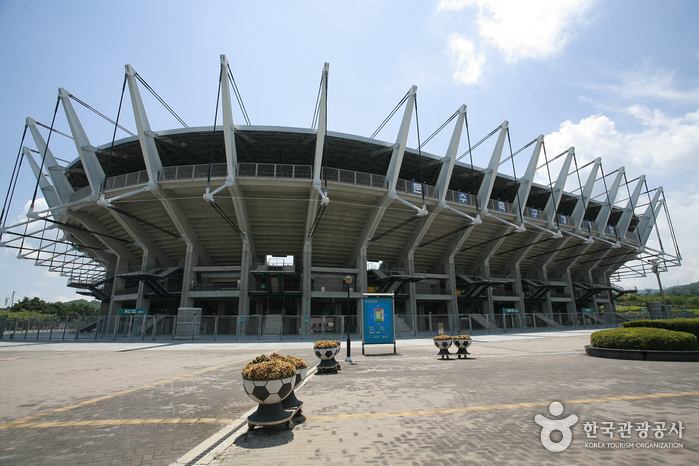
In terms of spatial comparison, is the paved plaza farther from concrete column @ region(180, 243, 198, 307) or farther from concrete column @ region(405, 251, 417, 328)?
concrete column @ region(405, 251, 417, 328)

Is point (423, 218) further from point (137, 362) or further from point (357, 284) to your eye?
point (137, 362)

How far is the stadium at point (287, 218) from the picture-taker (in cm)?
2684

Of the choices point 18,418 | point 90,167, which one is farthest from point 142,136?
point 18,418

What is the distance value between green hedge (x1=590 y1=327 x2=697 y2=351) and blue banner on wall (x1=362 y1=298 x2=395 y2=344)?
29.6ft

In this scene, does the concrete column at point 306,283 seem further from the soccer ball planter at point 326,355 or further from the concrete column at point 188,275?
the soccer ball planter at point 326,355

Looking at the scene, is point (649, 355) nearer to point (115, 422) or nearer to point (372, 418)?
point (372, 418)

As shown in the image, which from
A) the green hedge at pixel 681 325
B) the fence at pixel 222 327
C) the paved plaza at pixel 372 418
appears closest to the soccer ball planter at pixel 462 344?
the paved plaza at pixel 372 418

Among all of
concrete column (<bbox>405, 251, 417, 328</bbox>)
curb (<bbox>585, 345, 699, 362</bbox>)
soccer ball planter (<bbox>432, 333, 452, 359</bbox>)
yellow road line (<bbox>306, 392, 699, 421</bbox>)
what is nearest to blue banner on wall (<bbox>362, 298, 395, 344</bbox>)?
soccer ball planter (<bbox>432, 333, 452, 359</bbox>)

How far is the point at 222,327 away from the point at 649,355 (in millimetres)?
33696

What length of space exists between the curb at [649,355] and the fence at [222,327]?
7687 millimetres

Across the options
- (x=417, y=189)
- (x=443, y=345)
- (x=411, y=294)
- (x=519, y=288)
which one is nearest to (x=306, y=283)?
(x=411, y=294)

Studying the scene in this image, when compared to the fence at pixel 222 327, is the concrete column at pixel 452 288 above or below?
above

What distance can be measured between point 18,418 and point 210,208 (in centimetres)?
2546

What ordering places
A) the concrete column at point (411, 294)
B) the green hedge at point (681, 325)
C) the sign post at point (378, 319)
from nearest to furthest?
the green hedge at point (681, 325) → the sign post at point (378, 319) → the concrete column at point (411, 294)
